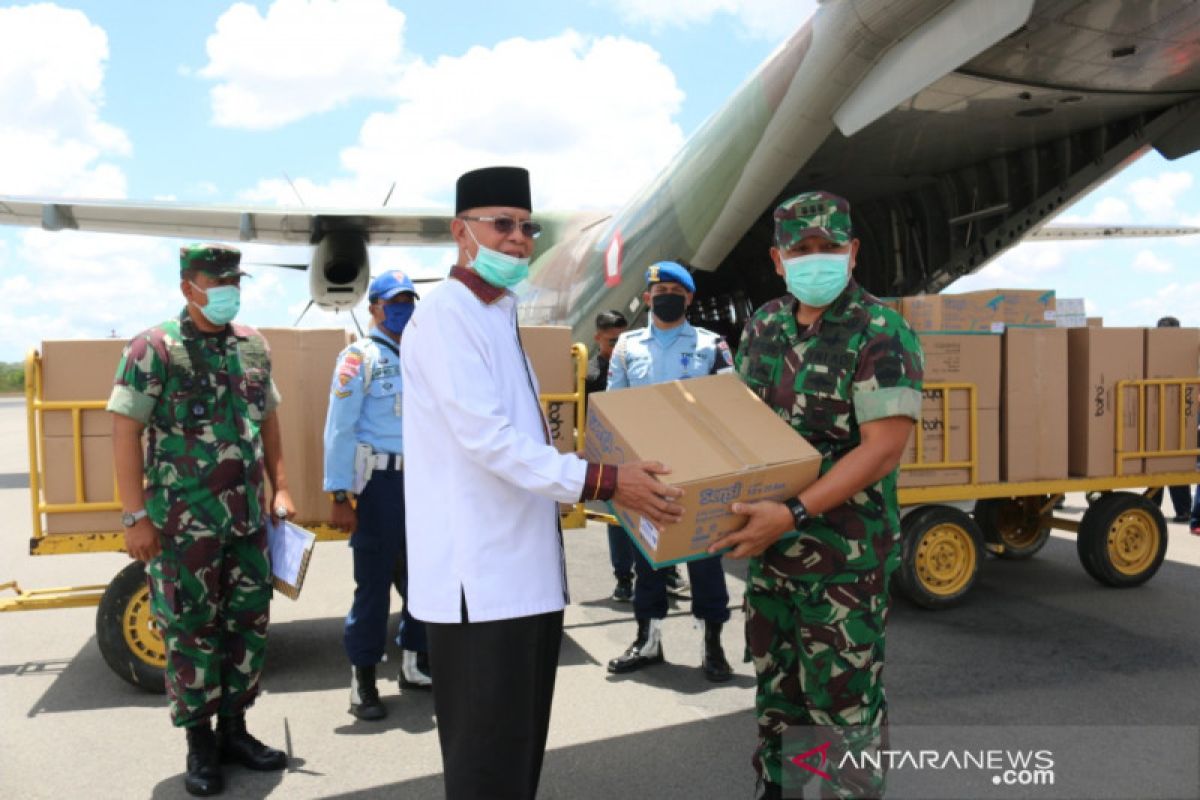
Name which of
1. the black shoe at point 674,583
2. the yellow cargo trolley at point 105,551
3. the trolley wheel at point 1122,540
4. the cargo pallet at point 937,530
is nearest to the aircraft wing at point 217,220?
the cargo pallet at point 937,530

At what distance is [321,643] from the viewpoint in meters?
4.94

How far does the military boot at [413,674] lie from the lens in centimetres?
422

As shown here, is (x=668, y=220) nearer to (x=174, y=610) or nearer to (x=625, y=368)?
(x=625, y=368)

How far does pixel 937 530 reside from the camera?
209 inches

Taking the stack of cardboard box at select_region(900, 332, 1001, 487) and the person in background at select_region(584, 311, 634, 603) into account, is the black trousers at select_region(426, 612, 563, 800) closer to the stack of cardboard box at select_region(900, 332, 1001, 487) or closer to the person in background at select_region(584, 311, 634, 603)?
the person in background at select_region(584, 311, 634, 603)

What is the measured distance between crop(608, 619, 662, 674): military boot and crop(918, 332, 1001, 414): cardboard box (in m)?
2.18

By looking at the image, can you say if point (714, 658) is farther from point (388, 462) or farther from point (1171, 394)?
point (1171, 394)

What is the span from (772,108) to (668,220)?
1567 millimetres

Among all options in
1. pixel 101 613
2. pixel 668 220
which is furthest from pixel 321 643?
pixel 668 220

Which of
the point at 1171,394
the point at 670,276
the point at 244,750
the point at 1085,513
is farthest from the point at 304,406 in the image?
the point at 1171,394

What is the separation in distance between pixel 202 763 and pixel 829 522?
2.47 metres

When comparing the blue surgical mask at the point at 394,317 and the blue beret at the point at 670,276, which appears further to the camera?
the blue beret at the point at 670,276

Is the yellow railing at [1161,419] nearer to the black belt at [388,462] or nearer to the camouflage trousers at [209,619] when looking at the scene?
the black belt at [388,462]

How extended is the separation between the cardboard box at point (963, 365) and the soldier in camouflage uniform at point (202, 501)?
3.80 m
